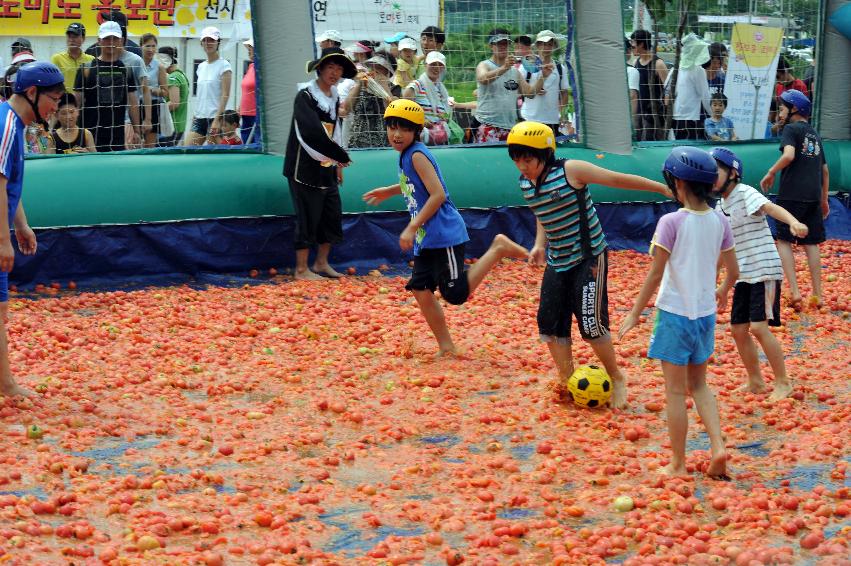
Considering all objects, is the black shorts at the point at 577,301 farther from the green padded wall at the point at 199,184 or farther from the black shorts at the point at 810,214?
the green padded wall at the point at 199,184

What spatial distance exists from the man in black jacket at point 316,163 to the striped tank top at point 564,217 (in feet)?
14.4

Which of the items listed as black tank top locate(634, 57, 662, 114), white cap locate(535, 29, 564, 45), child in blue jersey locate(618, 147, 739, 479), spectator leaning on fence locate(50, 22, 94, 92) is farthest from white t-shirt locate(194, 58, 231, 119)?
child in blue jersey locate(618, 147, 739, 479)

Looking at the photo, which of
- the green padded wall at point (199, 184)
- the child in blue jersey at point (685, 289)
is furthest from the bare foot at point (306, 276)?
the child in blue jersey at point (685, 289)

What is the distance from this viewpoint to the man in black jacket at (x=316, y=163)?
→ 36.7ft

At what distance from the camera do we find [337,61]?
35.8ft

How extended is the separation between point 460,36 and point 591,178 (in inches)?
267

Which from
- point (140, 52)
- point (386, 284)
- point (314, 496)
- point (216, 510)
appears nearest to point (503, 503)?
point (314, 496)

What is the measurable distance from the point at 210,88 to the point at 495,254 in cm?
590

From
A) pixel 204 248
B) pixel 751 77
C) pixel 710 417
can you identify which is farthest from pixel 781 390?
pixel 751 77

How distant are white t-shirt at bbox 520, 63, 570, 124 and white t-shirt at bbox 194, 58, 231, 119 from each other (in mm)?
3518

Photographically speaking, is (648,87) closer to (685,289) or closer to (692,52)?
(692,52)

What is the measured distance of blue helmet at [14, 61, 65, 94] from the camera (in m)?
6.99

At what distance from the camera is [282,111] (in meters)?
12.0

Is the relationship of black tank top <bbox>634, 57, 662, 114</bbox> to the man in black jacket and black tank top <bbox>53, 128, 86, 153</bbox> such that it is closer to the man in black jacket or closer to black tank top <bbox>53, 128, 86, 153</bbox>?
the man in black jacket
